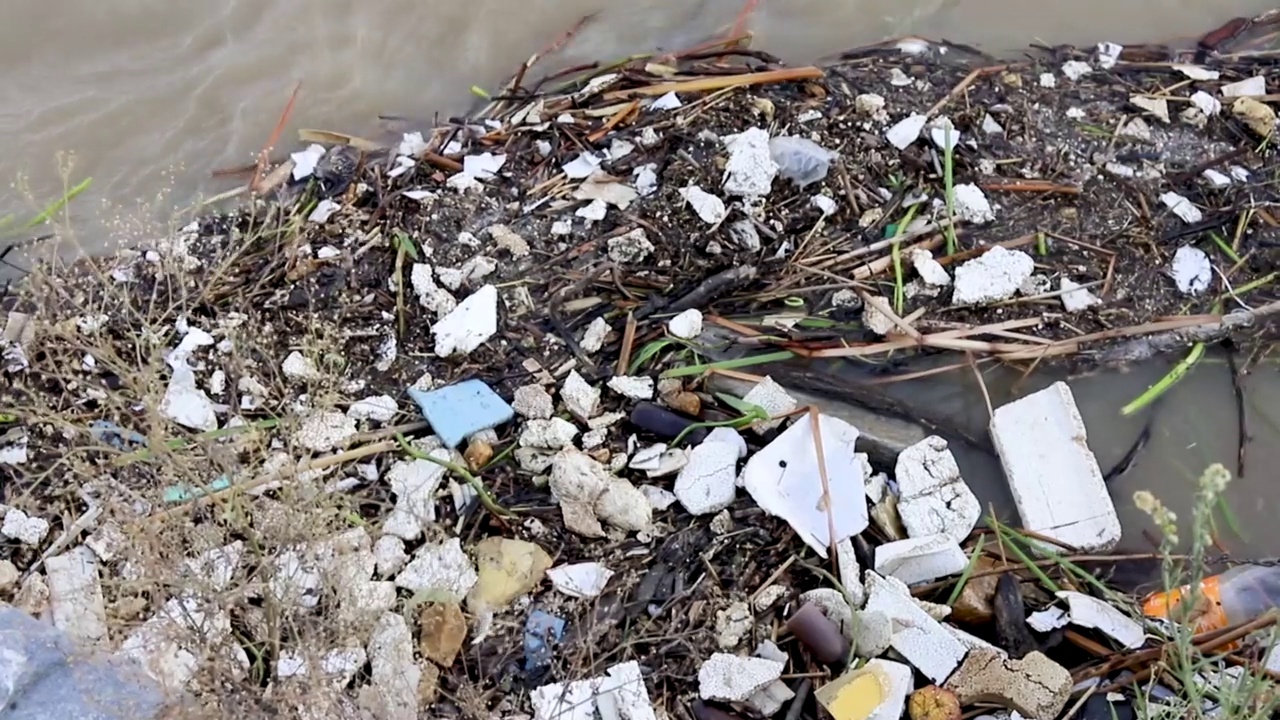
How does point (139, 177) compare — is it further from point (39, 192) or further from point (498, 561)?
point (498, 561)

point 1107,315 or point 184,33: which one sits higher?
point 184,33

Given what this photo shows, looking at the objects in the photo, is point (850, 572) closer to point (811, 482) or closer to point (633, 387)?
point (811, 482)

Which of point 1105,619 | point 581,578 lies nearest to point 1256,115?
point 1105,619

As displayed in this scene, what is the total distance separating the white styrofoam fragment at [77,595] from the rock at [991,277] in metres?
2.03

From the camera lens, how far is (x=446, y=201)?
2865 millimetres

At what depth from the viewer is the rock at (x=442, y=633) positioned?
2.09 metres

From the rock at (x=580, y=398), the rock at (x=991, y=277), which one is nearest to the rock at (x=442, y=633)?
the rock at (x=580, y=398)

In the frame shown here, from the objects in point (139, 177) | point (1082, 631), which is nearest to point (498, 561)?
point (1082, 631)

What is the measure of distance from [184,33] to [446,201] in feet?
4.09

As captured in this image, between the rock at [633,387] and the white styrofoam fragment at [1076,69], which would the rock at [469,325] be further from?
the white styrofoam fragment at [1076,69]

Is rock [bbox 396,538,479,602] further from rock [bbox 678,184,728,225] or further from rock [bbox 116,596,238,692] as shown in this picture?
rock [bbox 678,184,728,225]

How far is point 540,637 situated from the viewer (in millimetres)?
2135

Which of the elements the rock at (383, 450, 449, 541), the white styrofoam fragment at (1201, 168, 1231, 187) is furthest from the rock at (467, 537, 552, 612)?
the white styrofoam fragment at (1201, 168, 1231, 187)

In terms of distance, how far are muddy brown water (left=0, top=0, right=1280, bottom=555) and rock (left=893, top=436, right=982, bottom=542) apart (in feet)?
5.37
